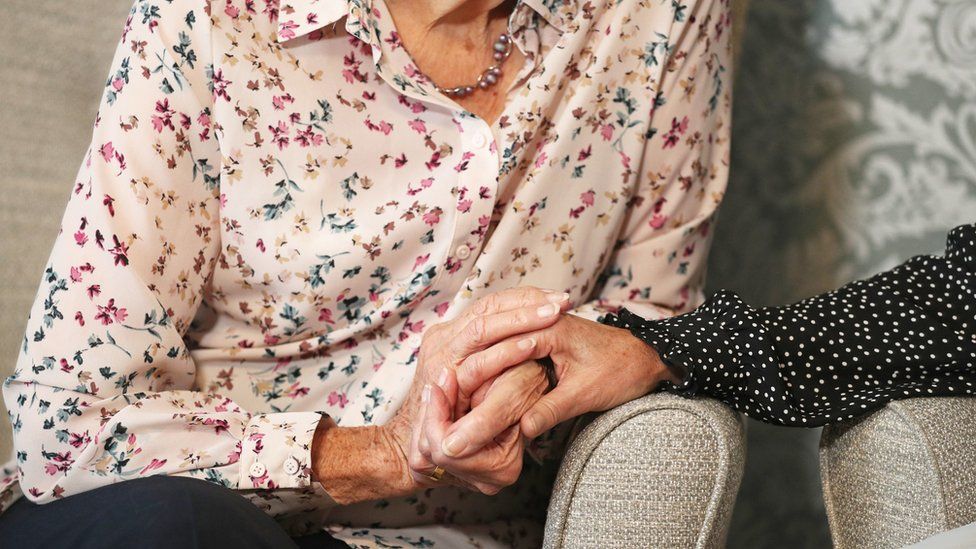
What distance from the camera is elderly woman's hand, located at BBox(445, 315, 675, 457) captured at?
37.0 inches

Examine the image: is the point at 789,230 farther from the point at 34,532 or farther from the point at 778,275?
the point at 34,532

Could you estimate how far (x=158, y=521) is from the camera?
0.80m

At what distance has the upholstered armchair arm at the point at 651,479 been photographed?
0.90 metres

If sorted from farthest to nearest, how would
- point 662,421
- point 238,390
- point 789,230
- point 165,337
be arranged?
point 789,230, point 238,390, point 165,337, point 662,421

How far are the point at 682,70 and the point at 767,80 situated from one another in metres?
0.35

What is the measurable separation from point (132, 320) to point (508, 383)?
1.37 ft

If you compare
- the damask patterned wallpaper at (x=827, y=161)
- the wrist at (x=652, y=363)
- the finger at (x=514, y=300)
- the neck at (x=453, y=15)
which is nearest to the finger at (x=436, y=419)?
the finger at (x=514, y=300)

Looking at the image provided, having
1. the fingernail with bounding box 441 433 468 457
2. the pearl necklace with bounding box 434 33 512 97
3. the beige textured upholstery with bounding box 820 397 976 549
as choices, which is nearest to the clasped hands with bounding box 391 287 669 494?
the fingernail with bounding box 441 433 468 457

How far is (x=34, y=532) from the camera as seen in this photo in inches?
36.5

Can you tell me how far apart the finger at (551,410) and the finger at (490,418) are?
14mm

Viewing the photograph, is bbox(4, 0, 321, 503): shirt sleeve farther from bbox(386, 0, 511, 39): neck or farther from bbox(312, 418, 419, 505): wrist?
bbox(386, 0, 511, 39): neck

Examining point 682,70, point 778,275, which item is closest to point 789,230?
point 778,275

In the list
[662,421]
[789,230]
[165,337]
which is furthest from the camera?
[789,230]

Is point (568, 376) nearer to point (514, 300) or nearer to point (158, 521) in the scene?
point (514, 300)
